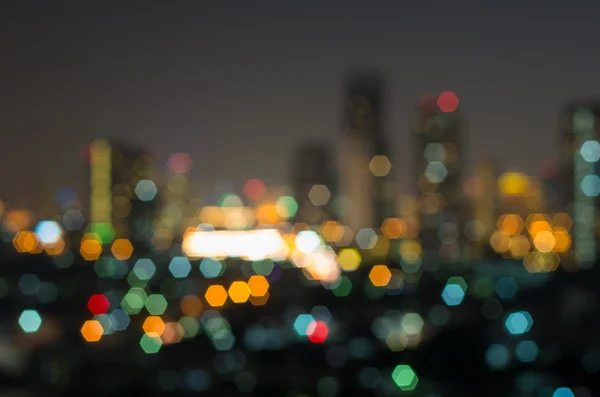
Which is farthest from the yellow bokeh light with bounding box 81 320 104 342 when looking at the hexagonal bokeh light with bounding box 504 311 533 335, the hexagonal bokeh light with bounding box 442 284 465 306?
the hexagonal bokeh light with bounding box 442 284 465 306

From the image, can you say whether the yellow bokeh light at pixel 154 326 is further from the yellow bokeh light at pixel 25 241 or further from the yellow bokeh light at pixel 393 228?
the yellow bokeh light at pixel 393 228

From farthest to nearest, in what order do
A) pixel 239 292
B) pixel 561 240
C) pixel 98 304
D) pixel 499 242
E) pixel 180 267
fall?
pixel 499 242
pixel 561 240
pixel 180 267
pixel 239 292
pixel 98 304

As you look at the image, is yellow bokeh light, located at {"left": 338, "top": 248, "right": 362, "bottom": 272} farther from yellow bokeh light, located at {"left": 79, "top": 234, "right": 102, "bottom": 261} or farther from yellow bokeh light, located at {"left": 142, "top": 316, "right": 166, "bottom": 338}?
yellow bokeh light, located at {"left": 142, "top": 316, "right": 166, "bottom": 338}

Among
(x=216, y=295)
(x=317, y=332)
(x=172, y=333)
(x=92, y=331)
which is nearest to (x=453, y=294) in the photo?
(x=216, y=295)

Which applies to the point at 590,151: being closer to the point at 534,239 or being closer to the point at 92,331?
the point at 534,239

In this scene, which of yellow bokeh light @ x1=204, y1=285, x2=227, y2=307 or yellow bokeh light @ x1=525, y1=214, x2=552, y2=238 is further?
yellow bokeh light @ x1=525, y1=214, x2=552, y2=238

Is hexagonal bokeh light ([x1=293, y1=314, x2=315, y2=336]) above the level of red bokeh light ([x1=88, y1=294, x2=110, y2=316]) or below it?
above

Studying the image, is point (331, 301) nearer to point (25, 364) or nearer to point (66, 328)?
point (66, 328)

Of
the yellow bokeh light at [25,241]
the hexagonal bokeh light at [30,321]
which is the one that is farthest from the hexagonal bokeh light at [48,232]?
the hexagonal bokeh light at [30,321]
